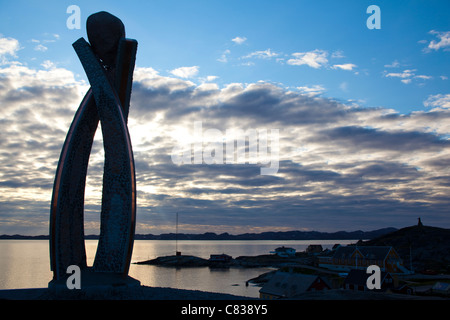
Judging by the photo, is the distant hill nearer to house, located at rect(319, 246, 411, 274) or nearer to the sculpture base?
house, located at rect(319, 246, 411, 274)

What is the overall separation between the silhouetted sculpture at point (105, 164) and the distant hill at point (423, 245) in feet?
167

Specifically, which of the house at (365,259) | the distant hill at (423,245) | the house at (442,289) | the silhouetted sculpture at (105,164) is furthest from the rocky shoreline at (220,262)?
the silhouetted sculpture at (105,164)

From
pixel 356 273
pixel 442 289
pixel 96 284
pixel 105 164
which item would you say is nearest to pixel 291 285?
pixel 356 273

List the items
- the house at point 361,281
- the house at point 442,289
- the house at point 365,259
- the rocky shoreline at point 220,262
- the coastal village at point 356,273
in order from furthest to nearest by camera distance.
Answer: the rocky shoreline at point 220,262 → the house at point 365,259 → the house at point 442,289 → the house at point 361,281 → the coastal village at point 356,273

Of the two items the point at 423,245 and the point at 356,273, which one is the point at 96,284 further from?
the point at 423,245

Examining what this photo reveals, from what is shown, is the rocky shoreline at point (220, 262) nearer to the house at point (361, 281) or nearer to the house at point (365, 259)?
the house at point (365, 259)

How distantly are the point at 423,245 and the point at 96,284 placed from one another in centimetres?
7087

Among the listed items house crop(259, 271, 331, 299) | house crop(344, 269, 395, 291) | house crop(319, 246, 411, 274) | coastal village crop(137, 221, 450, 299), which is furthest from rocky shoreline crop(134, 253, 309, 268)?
house crop(259, 271, 331, 299)

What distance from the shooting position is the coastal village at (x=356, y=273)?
23.8m

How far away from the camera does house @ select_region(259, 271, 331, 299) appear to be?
78.7 feet

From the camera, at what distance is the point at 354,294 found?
13070mm

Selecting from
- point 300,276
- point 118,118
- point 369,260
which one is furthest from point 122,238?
point 369,260
